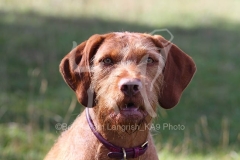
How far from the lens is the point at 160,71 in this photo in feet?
A: 16.6

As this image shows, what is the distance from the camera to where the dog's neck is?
4867 mm

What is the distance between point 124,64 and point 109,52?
167 millimetres

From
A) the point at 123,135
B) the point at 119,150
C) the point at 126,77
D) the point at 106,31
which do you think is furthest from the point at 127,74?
the point at 106,31

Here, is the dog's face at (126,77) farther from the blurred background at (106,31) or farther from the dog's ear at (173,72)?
the blurred background at (106,31)

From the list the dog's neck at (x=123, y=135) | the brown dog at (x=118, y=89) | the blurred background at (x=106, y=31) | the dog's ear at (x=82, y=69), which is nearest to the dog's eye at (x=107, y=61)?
the brown dog at (x=118, y=89)

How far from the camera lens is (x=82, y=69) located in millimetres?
5043

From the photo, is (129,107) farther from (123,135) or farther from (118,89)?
(123,135)

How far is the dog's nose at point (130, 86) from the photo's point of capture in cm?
450

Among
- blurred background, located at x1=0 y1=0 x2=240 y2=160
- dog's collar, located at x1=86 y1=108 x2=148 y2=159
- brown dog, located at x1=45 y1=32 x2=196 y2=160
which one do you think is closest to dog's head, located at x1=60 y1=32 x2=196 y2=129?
brown dog, located at x1=45 y1=32 x2=196 y2=160

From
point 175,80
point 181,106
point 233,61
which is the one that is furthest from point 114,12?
point 175,80

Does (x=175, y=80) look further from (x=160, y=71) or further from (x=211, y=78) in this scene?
(x=211, y=78)

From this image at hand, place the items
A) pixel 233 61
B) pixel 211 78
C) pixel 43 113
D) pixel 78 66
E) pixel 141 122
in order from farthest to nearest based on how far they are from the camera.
Answer: 1. pixel 233 61
2. pixel 211 78
3. pixel 43 113
4. pixel 78 66
5. pixel 141 122

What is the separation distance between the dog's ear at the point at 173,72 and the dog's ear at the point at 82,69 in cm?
53

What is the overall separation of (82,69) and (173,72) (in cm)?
75
